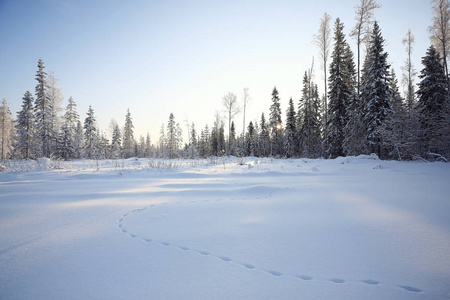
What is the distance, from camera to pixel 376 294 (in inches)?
41.8

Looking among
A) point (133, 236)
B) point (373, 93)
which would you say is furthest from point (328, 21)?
point (133, 236)

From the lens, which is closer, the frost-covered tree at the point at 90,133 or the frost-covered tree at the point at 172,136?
the frost-covered tree at the point at 90,133

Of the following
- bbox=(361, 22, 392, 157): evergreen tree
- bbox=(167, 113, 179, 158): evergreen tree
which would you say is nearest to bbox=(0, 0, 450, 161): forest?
bbox=(361, 22, 392, 157): evergreen tree

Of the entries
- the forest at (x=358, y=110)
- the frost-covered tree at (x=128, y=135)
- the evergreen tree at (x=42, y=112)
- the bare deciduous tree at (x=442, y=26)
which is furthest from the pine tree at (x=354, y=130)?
the frost-covered tree at (x=128, y=135)

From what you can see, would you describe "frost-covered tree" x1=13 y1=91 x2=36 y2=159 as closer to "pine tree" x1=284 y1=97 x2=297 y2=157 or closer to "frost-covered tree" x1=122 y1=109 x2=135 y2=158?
"frost-covered tree" x1=122 y1=109 x2=135 y2=158

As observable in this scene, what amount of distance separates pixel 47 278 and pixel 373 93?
16.3 m

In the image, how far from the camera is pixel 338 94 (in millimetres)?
15938

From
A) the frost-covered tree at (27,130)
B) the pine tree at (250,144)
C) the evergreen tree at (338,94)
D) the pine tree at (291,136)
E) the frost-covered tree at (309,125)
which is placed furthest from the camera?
the pine tree at (250,144)

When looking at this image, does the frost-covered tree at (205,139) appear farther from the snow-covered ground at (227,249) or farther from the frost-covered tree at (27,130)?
the snow-covered ground at (227,249)

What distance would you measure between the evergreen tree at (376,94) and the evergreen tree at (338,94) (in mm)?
2535

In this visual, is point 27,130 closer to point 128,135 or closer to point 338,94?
point 128,135

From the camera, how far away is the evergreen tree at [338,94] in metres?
15.6

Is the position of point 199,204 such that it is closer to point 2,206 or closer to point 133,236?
point 133,236

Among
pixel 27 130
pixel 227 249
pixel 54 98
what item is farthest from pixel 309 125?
pixel 27 130
